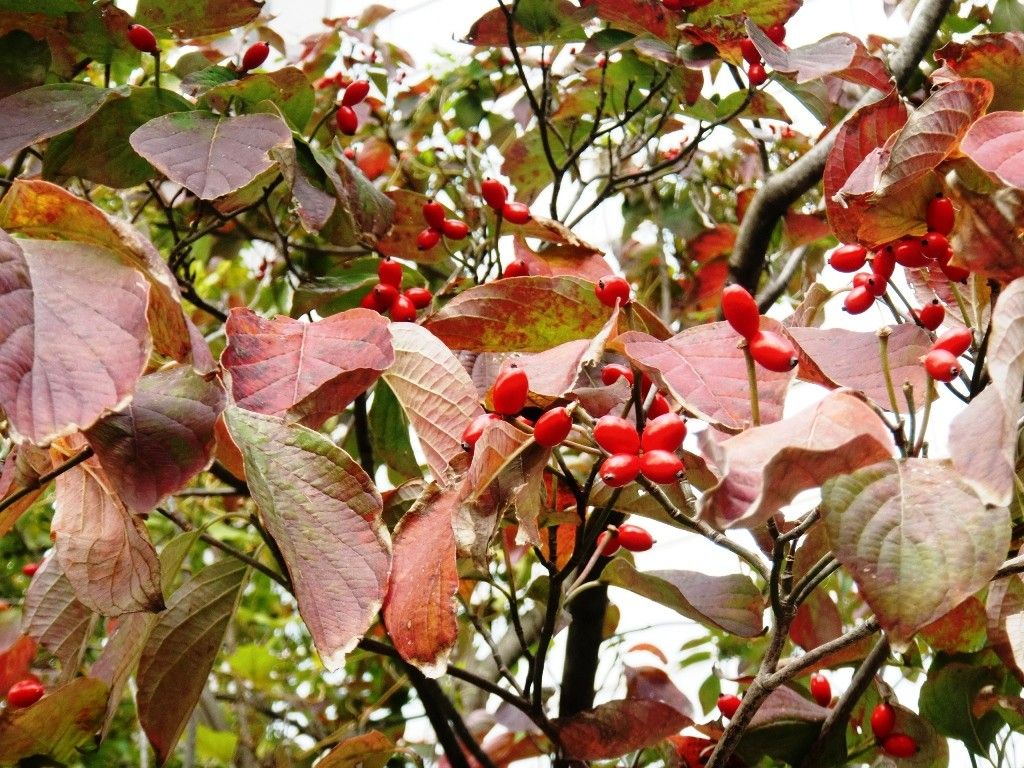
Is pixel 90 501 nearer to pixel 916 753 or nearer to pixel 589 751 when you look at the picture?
pixel 589 751

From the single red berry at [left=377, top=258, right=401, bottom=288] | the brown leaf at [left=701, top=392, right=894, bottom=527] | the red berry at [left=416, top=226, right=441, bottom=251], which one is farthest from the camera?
the red berry at [left=416, top=226, right=441, bottom=251]

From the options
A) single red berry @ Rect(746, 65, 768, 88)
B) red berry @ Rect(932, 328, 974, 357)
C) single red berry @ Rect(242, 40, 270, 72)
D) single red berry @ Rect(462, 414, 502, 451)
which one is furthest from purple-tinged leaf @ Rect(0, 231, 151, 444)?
Result: single red berry @ Rect(746, 65, 768, 88)

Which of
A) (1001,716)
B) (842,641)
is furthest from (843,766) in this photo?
(842,641)

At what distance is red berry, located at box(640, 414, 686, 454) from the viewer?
47 centimetres

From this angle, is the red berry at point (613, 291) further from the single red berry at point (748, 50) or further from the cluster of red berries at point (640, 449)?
the single red berry at point (748, 50)

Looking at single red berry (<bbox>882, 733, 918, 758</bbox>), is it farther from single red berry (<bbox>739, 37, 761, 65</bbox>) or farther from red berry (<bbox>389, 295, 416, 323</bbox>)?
single red berry (<bbox>739, 37, 761, 65</bbox>)

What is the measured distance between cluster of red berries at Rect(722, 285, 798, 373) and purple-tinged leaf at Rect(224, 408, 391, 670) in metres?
0.20

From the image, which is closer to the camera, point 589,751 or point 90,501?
point 90,501

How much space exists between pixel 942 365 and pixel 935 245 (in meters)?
0.13

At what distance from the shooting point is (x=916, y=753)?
2.46 ft

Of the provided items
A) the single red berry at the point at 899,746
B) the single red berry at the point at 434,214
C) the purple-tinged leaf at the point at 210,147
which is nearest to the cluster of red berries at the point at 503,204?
the single red berry at the point at 434,214

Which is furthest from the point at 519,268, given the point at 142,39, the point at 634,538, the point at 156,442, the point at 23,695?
the point at 23,695

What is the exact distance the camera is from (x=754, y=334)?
1.54 ft

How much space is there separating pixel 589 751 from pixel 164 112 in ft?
2.11
